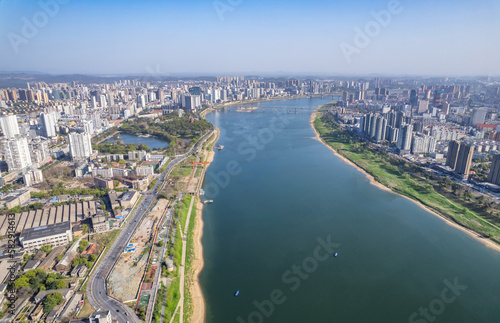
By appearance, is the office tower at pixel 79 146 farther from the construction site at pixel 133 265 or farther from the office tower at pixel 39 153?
the construction site at pixel 133 265

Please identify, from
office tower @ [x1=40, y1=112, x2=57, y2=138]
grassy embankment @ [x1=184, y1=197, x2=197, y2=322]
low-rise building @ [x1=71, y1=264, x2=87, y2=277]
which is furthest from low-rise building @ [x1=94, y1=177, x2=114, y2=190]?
office tower @ [x1=40, y1=112, x2=57, y2=138]

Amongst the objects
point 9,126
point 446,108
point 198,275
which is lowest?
point 198,275

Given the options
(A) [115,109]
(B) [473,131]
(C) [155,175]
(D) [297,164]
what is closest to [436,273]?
(D) [297,164]

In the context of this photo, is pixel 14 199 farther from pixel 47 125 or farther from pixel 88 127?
pixel 88 127

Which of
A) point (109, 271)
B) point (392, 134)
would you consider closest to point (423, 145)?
point (392, 134)

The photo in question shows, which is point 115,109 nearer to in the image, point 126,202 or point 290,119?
point 290,119

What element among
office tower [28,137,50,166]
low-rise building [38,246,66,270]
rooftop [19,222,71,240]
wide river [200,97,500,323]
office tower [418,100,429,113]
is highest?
office tower [418,100,429,113]

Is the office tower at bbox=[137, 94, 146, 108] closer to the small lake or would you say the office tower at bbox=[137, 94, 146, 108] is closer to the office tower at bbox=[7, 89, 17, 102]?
the small lake
